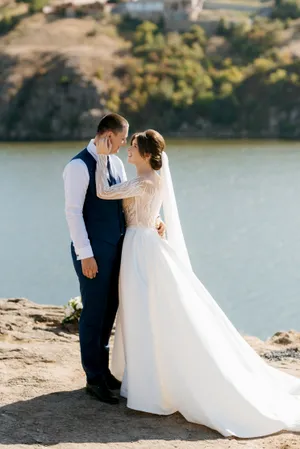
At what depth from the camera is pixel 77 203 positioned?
16.8ft

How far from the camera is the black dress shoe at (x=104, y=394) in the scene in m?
5.36

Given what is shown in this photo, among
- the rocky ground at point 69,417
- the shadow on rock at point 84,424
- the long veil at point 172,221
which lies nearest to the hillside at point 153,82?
the rocky ground at point 69,417

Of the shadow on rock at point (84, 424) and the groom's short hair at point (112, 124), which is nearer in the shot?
the shadow on rock at point (84, 424)

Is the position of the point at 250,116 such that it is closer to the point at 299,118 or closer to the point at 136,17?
the point at 299,118

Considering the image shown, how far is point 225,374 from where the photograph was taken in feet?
16.8

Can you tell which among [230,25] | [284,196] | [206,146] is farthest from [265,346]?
[230,25]

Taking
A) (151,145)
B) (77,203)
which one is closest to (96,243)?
(77,203)

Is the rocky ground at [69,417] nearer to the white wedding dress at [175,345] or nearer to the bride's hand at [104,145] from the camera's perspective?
the white wedding dress at [175,345]

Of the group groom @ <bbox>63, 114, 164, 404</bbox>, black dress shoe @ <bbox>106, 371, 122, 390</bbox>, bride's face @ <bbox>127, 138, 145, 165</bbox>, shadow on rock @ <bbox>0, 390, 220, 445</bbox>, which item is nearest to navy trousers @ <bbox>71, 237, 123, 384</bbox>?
groom @ <bbox>63, 114, 164, 404</bbox>

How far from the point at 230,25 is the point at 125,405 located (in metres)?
71.5

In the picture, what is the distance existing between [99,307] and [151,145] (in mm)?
1076

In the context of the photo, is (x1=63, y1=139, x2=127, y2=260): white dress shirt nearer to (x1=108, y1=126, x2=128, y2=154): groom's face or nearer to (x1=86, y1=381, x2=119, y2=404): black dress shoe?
(x1=108, y1=126, x2=128, y2=154): groom's face

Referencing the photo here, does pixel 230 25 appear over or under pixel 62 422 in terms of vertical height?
over

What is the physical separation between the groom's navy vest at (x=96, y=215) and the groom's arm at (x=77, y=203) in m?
0.06
